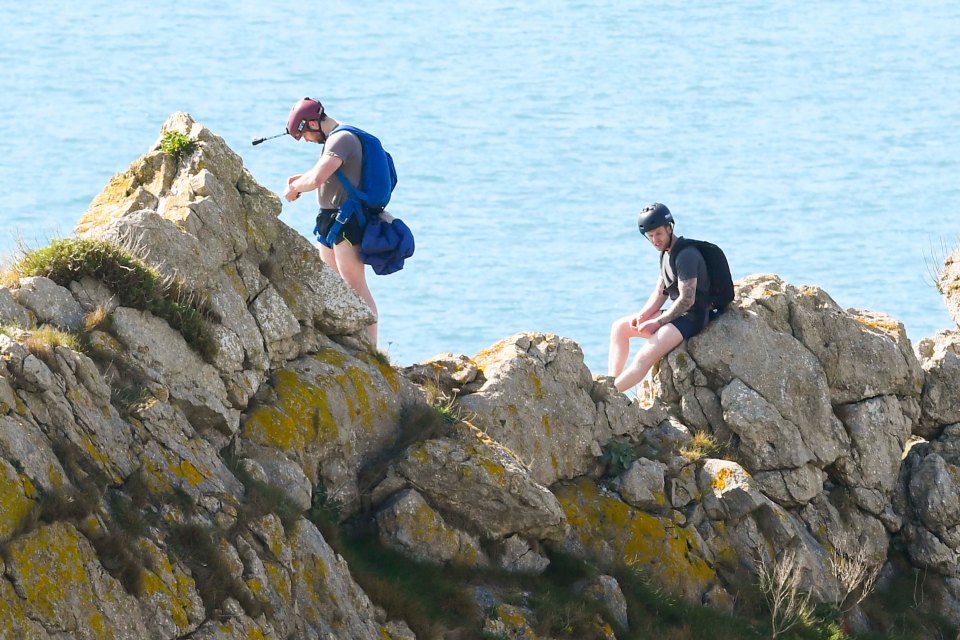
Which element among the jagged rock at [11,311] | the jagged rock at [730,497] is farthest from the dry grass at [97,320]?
the jagged rock at [730,497]

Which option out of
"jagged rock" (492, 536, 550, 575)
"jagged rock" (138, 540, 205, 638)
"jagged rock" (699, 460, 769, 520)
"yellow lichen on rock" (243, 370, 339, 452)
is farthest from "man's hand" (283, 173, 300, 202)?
"jagged rock" (699, 460, 769, 520)

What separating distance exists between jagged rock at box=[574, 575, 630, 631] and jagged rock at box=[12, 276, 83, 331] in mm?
6113

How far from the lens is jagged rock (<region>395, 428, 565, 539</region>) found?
1672 cm

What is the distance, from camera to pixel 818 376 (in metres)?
20.3

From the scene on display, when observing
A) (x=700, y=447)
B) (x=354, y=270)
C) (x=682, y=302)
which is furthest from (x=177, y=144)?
(x=700, y=447)

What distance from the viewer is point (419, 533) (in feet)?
54.0

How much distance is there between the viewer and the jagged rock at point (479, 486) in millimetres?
16719

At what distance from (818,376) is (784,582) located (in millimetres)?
3076

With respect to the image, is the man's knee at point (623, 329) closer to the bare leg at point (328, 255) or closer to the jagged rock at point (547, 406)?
the jagged rock at point (547, 406)

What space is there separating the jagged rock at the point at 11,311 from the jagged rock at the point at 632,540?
667 cm

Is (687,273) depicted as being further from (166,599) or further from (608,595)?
(166,599)

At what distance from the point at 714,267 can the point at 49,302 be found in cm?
850

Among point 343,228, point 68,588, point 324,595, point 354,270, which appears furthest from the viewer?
point 354,270

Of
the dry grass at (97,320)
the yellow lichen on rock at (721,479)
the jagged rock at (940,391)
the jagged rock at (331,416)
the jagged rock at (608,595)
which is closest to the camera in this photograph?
the dry grass at (97,320)
